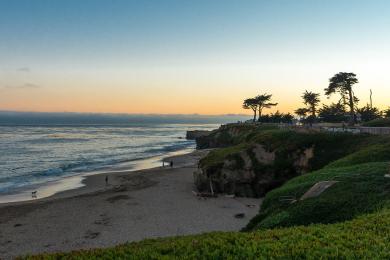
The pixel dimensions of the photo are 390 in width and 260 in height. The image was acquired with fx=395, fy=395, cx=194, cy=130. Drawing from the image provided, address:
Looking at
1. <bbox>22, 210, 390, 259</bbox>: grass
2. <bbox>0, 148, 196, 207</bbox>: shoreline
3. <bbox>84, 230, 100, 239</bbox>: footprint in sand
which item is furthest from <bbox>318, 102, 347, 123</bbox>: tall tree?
<bbox>22, 210, 390, 259</bbox>: grass

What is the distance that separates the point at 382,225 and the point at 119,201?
28423 mm

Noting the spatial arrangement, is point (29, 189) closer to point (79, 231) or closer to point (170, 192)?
point (170, 192)

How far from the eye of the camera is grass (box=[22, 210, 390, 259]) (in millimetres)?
10461

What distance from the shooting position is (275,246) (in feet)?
36.3

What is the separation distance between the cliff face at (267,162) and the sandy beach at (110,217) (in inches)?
89.4

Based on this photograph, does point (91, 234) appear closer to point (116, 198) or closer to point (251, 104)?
point (116, 198)

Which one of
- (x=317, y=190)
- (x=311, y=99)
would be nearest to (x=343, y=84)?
(x=311, y=99)

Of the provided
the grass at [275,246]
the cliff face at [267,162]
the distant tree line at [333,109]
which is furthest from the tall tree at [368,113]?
the grass at [275,246]

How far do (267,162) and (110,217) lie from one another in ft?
55.5

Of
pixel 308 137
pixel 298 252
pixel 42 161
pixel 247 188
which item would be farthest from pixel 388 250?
pixel 42 161

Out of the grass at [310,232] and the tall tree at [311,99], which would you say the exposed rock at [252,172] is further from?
the tall tree at [311,99]

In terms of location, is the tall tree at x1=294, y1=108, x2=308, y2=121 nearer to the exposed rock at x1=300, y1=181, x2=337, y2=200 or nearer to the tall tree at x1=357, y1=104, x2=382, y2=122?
the tall tree at x1=357, y1=104, x2=382, y2=122

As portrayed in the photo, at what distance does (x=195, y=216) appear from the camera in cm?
3161

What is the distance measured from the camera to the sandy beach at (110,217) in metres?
26.1
